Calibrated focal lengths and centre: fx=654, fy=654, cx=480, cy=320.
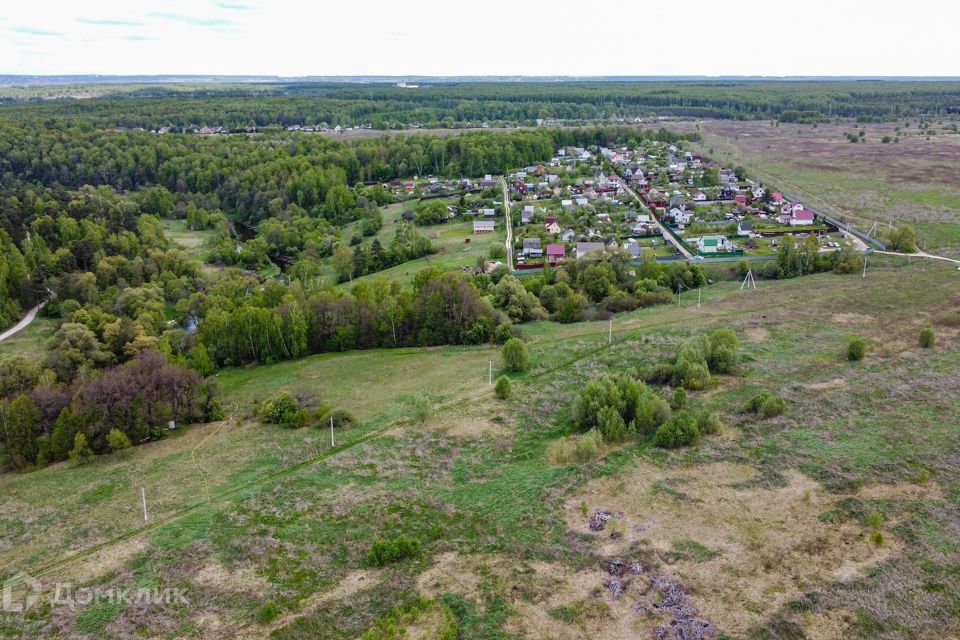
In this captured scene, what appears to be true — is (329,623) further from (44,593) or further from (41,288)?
(41,288)

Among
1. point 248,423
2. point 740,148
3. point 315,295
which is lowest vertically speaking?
point 248,423

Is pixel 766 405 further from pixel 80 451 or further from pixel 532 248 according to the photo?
pixel 532 248

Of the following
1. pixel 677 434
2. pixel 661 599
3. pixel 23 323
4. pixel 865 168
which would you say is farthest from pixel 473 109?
pixel 661 599

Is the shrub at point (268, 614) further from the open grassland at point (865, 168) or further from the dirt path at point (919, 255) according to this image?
the open grassland at point (865, 168)

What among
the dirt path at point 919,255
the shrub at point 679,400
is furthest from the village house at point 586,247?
the shrub at point 679,400

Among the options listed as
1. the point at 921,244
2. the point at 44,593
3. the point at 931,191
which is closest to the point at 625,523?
the point at 44,593

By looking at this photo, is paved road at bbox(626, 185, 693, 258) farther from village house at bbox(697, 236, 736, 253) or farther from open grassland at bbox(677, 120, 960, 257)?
open grassland at bbox(677, 120, 960, 257)

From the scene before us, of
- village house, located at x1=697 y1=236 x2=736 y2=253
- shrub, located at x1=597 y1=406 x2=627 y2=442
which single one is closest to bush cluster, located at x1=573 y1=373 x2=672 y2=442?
shrub, located at x1=597 y1=406 x2=627 y2=442

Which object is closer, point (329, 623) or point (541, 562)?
point (329, 623)
